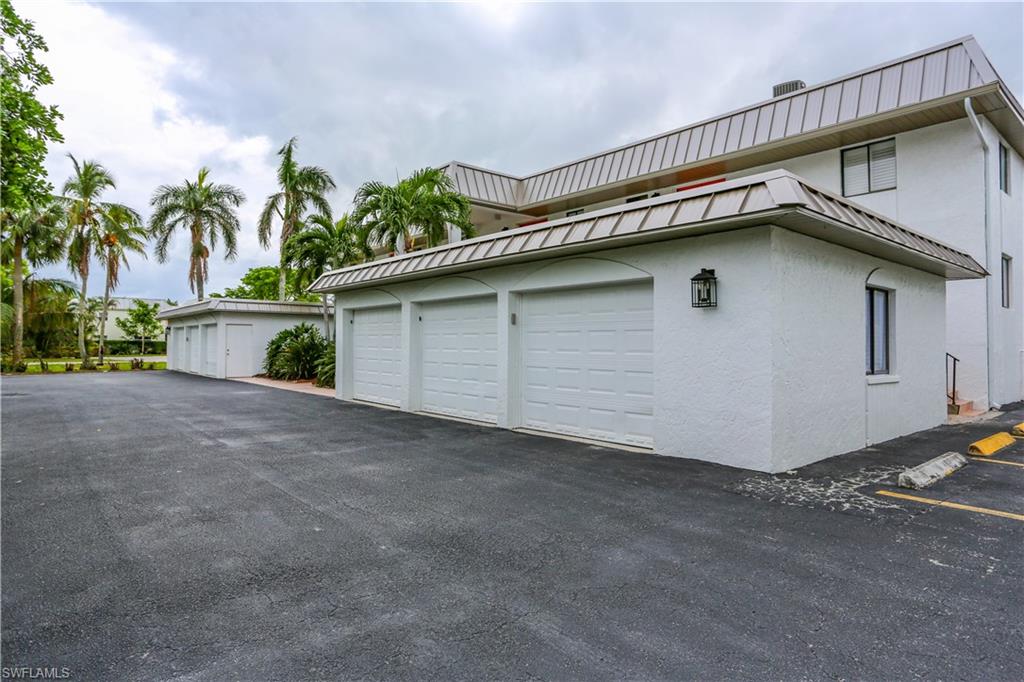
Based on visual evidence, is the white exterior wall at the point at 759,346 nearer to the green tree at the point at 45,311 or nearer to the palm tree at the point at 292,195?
the palm tree at the point at 292,195

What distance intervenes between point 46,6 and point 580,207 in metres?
13.0

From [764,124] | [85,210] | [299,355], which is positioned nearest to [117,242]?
[85,210]

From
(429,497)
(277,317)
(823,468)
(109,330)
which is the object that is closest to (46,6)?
(429,497)

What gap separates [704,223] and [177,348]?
26.8 meters

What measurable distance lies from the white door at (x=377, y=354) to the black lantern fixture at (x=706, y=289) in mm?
6891

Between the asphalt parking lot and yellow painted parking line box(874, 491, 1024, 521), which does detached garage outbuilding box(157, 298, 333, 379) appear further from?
yellow painted parking line box(874, 491, 1024, 521)

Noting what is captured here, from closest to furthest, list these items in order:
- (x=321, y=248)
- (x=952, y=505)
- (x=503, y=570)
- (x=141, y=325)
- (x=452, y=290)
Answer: (x=503, y=570), (x=952, y=505), (x=452, y=290), (x=321, y=248), (x=141, y=325)

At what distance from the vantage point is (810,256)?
6109mm

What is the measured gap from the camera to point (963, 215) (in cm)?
Answer: 1028

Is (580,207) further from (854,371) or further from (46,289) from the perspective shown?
(46,289)

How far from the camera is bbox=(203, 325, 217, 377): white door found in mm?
20775

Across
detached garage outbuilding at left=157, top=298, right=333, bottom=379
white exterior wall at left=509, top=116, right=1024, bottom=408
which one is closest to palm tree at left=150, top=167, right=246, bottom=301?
detached garage outbuilding at left=157, top=298, right=333, bottom=379

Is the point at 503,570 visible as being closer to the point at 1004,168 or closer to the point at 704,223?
the point at 704,223

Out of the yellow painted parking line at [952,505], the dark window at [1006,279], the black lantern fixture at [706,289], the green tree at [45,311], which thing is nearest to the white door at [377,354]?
the black lantern fixture at [706,289]
